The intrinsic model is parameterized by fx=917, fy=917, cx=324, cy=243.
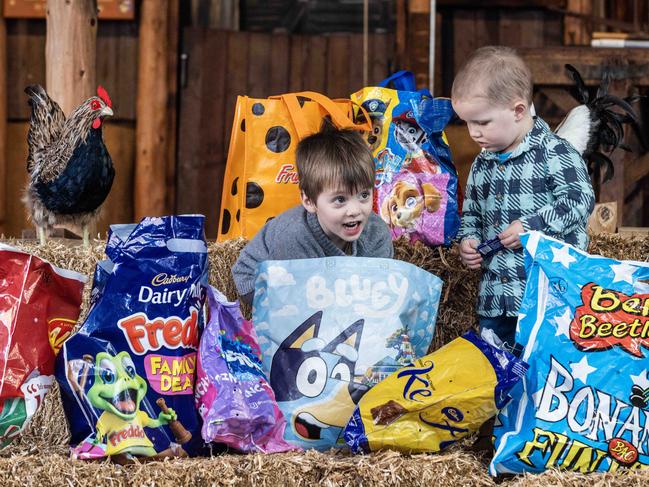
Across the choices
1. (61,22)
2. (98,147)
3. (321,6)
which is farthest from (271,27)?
(98,147)

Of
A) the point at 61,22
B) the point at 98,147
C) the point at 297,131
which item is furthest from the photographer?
the point at 61,22

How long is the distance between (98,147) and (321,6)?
2.93 metres

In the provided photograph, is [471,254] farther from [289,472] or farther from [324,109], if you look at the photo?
[289,472]

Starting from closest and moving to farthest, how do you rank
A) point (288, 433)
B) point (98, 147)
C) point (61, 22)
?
point (288, 433)
point (98, 147)
point (61, 22)

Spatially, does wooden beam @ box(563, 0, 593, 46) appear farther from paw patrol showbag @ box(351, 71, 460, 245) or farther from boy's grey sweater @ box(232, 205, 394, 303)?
boy's grey sweater @ box(232, 205, 394, 303)

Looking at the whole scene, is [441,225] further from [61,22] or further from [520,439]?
[61,22]

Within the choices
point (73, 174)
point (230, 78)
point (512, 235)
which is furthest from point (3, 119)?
point (512, 235)

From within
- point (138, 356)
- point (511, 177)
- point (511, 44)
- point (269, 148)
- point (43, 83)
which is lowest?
point (138, 356)

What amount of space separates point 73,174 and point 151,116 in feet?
7.88

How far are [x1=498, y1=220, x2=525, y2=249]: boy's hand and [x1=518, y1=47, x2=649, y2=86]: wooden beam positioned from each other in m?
2.08

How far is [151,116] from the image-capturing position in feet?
18.6

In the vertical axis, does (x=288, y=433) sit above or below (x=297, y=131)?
below

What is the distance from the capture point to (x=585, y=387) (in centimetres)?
229

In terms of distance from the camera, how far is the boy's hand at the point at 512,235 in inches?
105
